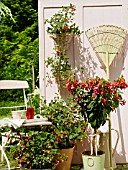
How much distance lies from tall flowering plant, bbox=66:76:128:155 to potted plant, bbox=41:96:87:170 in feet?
0.41

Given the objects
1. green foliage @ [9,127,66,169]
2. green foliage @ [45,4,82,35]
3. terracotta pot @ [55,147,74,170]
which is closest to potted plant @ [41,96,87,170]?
terracotta pot @ [55,147,74,170]

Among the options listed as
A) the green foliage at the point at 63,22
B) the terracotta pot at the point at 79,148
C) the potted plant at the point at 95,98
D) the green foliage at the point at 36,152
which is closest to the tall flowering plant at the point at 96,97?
the potted plant at the point at 95,98

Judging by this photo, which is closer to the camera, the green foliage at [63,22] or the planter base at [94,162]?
the planter base at [94,162]

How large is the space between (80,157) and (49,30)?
1467 millimetres

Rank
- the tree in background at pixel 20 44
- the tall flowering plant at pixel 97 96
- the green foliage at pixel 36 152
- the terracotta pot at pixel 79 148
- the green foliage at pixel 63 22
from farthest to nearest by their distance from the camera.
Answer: the tree in background at pixel 20 44 → the terracotta pot at pixel 79 148 → the green foliage at pixel 63 22 → the tall flowering plant at pixel 97 96 → the green foliage at pixel 36 152

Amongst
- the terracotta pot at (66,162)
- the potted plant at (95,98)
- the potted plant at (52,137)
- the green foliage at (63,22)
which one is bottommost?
the terracotta pot at (66,162)

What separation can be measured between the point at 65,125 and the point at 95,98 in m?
0.43

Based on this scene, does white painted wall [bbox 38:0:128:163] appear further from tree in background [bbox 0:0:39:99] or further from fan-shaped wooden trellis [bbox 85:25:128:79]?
tree in background [bbox 0:0:39:99]

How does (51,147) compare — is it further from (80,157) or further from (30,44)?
(30,44)

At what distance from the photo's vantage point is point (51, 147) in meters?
3.61

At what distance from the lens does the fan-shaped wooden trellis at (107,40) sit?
13.5 feet

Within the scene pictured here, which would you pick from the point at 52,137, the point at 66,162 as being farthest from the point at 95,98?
the point at 66,162

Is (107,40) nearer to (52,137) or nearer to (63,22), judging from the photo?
(63,22)

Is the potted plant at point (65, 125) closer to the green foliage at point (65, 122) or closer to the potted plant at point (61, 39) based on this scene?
the green foliage at point (65, 122)
